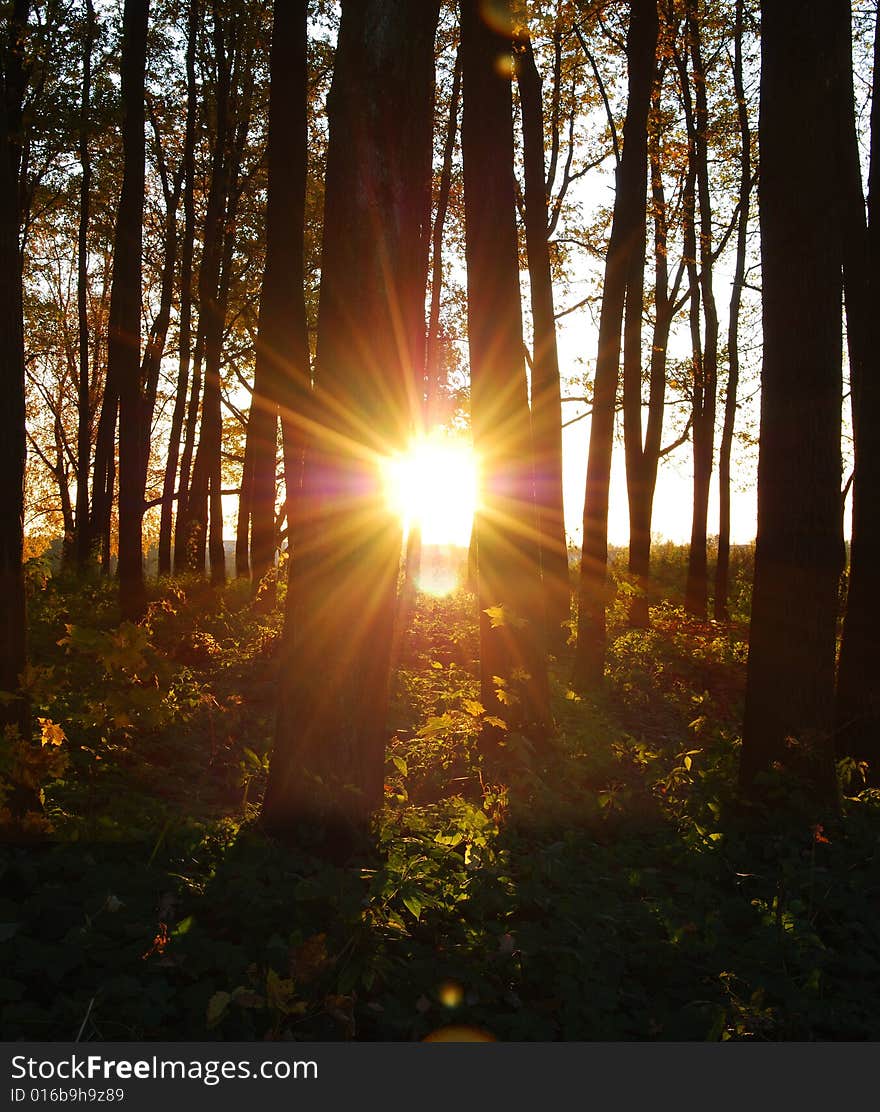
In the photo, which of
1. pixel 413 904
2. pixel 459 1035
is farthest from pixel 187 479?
pixel 459 1035

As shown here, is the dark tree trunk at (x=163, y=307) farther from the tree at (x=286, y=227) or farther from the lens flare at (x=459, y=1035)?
the lens flare at (x=459, y=1035)

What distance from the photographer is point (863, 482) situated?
25.6 ft

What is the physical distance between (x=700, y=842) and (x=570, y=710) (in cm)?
380

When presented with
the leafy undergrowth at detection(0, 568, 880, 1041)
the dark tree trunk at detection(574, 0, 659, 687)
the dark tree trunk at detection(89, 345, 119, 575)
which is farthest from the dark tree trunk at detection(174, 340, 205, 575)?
the leafy undergrowth at detection(0, 568, 880, 1041)

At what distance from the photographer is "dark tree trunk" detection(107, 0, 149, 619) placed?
38.5 feet

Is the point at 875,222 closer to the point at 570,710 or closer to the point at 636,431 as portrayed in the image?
the point at 570,710

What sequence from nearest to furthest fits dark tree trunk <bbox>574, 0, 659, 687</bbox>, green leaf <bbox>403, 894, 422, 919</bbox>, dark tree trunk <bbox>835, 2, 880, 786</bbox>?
1. green leaf <bbox>403, 894, 422, 919</bbox>
2. dark tree trunk <bbox>835, 2, 880, 786</bbox>
3. dark tree trunk <bbox>574, 0, 659, 687</bbox>

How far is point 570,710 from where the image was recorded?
916 cm

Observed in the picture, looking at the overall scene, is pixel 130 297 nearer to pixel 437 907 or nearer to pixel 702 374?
pixel 437 907

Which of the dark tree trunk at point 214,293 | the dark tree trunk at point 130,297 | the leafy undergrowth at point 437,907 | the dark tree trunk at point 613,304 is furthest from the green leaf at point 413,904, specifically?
the dark tree trunk at point 214,293

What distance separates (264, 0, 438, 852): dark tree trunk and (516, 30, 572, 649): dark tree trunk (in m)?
7.69

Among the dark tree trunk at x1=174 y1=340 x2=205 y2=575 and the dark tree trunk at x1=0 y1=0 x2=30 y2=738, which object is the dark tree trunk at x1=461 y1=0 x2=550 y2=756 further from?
the dark tree trunk at x1=174 y1=340 x2=205 y2=575

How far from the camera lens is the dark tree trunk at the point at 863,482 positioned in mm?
7238
